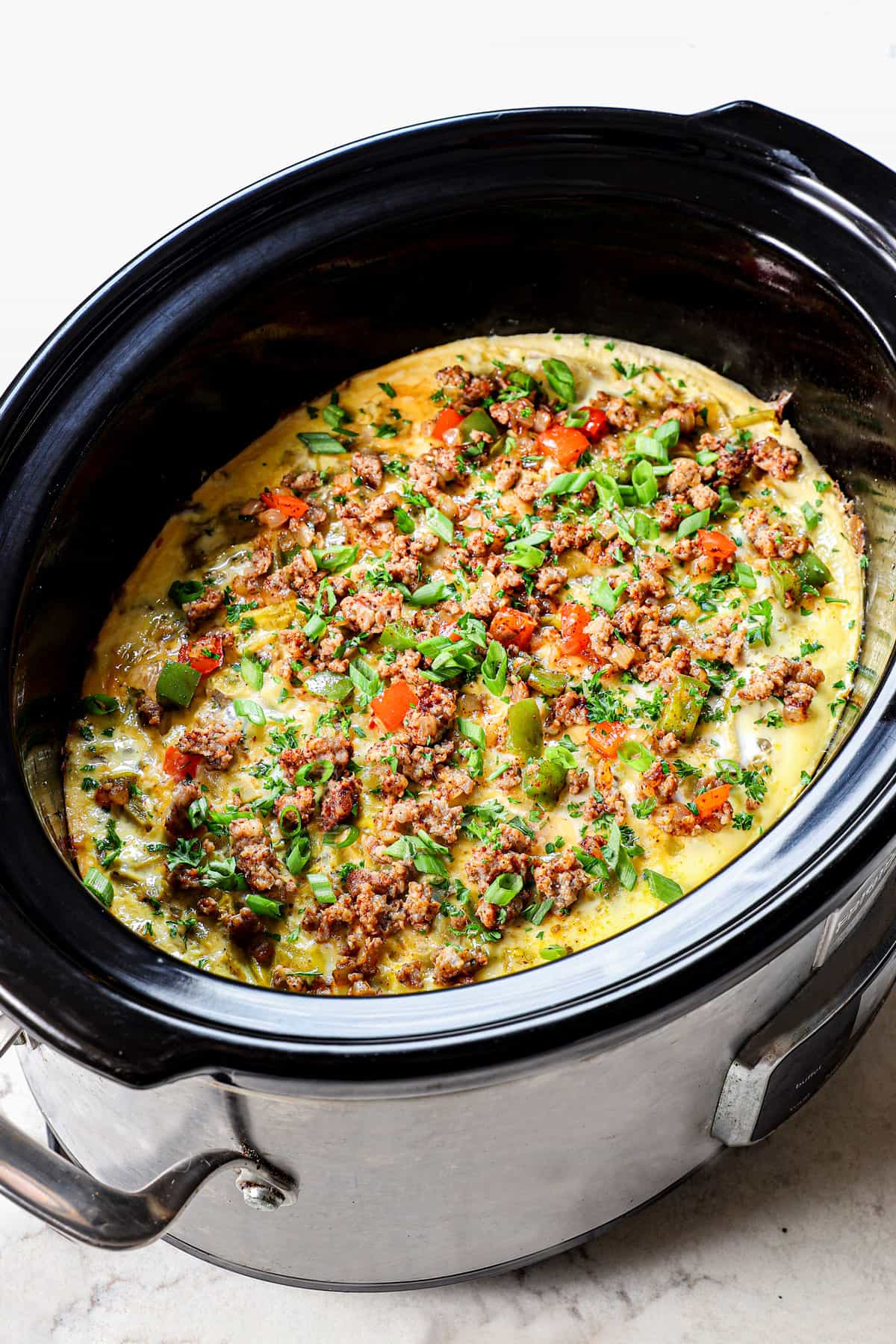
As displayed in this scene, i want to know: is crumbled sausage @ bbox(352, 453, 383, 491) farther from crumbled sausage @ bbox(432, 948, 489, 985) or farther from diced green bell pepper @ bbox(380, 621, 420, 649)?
crumbled sausage @ bbox(432, 948, 489, 985)

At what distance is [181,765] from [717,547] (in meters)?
1.17

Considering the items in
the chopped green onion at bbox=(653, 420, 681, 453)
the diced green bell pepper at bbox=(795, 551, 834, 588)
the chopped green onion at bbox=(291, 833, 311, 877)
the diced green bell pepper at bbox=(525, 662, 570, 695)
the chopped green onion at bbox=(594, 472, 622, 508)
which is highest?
the chopped green onion at bbox=(653, 420, 681, 453)

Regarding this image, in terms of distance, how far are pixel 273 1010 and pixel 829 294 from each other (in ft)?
5.82

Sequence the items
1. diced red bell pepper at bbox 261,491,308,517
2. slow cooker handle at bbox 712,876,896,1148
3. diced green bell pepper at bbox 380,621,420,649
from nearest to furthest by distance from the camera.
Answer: slow cooker handle at bbox 712,876,896,1148
diced green bell pepper at bbox 380,621,420,649
diced red bell pepper at bbox 261,491,308,517

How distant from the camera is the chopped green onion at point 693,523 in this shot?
2934 mm

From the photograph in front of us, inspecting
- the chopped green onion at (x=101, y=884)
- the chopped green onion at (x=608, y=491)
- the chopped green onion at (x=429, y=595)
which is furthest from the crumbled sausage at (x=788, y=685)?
the chopped green onion at (x=101, y=884)

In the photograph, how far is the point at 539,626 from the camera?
112 inches

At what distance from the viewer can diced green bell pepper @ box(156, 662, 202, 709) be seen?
2.74 metres

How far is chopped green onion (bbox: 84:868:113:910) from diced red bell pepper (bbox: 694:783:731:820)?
3.47 ft

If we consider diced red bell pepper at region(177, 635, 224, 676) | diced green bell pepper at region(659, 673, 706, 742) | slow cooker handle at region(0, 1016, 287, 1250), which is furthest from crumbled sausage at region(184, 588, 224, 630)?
slow cooker handle at region(0, 1016, 287, 1250)

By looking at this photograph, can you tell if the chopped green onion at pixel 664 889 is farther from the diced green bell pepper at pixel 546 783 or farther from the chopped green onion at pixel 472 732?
the chopped green onion at pixel 472 732

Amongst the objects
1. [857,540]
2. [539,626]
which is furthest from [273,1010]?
[857,540]

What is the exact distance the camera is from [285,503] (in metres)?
3.05

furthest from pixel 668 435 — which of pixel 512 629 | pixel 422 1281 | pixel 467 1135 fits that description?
pixel 422 1281
